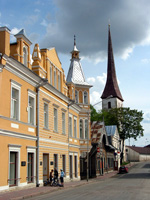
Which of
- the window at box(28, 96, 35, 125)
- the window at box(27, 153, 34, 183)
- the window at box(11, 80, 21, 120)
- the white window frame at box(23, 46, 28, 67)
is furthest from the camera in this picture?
the window at box(28, 96, 35, 125)

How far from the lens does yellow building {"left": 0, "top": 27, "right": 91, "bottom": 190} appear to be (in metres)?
16.0

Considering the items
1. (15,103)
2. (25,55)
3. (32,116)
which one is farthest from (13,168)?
(25,55)

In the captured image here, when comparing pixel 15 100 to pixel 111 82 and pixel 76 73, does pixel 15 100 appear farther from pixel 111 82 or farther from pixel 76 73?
pixel 111 82

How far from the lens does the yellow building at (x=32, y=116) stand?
16.0 m

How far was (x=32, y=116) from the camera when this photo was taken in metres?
20.0

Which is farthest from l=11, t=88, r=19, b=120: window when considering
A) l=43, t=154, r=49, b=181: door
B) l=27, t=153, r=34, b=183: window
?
l=43, t=154, r=49, b=181: door

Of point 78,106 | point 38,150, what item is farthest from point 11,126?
point 78,106

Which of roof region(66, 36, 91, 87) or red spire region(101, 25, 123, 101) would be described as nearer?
roof region(66, 36, 91, 87)

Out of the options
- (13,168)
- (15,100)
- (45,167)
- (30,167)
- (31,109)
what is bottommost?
(45,167)

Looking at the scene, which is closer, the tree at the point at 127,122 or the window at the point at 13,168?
the window at the point at 13,168

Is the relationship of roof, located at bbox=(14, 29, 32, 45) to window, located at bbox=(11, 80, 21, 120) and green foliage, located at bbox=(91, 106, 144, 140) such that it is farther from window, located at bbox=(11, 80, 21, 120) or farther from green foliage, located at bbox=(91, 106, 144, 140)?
green foliage, located at bbox=(91, 106, 144, 140)

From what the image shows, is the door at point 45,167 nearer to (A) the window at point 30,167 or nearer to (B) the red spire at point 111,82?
(A) the window at point 30,167

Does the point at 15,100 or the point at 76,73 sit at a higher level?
the point at 76,73

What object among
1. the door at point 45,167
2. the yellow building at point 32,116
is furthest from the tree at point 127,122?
the door at point 45,167
